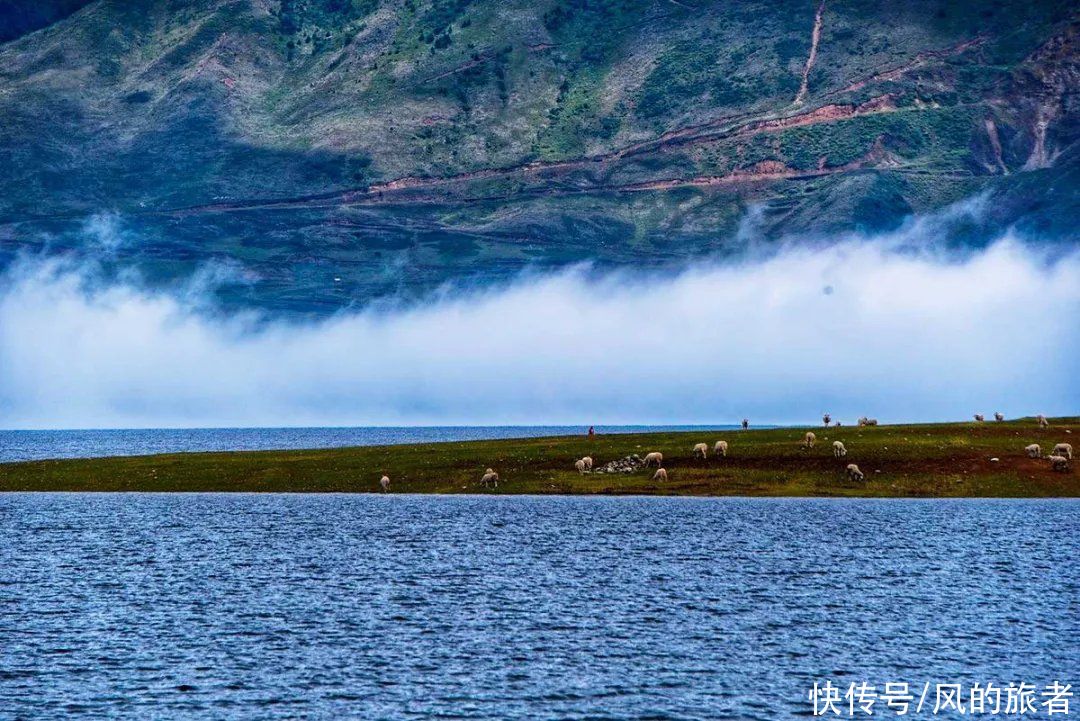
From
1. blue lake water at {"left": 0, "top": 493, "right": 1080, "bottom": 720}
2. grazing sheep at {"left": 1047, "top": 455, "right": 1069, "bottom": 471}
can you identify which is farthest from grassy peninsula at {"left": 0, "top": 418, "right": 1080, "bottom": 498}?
blue lake water at {"left": 0, "top": 493, "right": 1080, "bottom": 720}

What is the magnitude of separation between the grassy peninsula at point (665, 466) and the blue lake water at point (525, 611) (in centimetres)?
338

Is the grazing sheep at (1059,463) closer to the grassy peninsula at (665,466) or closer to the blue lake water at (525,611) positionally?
the grassy peninsula at (665,466)

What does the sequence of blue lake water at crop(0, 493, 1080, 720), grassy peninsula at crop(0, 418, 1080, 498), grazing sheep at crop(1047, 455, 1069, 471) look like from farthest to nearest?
grassy peninsula at crop(0, 418, 1080, 498) < grazing sheep at crop(1047, 455, 1069, 471) < blue lake water at crop(0, 493, 1080, 720)

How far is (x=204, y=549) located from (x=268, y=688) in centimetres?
4671

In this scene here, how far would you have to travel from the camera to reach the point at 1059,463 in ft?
382

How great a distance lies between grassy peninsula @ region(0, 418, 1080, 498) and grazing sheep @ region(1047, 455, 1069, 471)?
521 millimetres

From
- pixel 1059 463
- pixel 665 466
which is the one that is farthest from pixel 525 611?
pixel 1059 463

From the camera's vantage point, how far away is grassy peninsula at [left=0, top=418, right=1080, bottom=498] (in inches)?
4582

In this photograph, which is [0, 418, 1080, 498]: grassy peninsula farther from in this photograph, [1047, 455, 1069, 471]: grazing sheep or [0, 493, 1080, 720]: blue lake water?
[0, 493, 1080, 720]: blue lake water

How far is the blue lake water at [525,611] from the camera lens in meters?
49.0

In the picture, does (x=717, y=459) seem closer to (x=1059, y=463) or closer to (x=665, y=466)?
(x=665, y=466)

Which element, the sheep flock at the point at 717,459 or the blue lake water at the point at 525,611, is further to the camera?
the sheep flock at the point at 717,459

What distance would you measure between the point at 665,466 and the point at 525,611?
59904 millimetres

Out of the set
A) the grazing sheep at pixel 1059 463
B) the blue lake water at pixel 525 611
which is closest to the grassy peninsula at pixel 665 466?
the grazing sheep at pixel 1059 463
